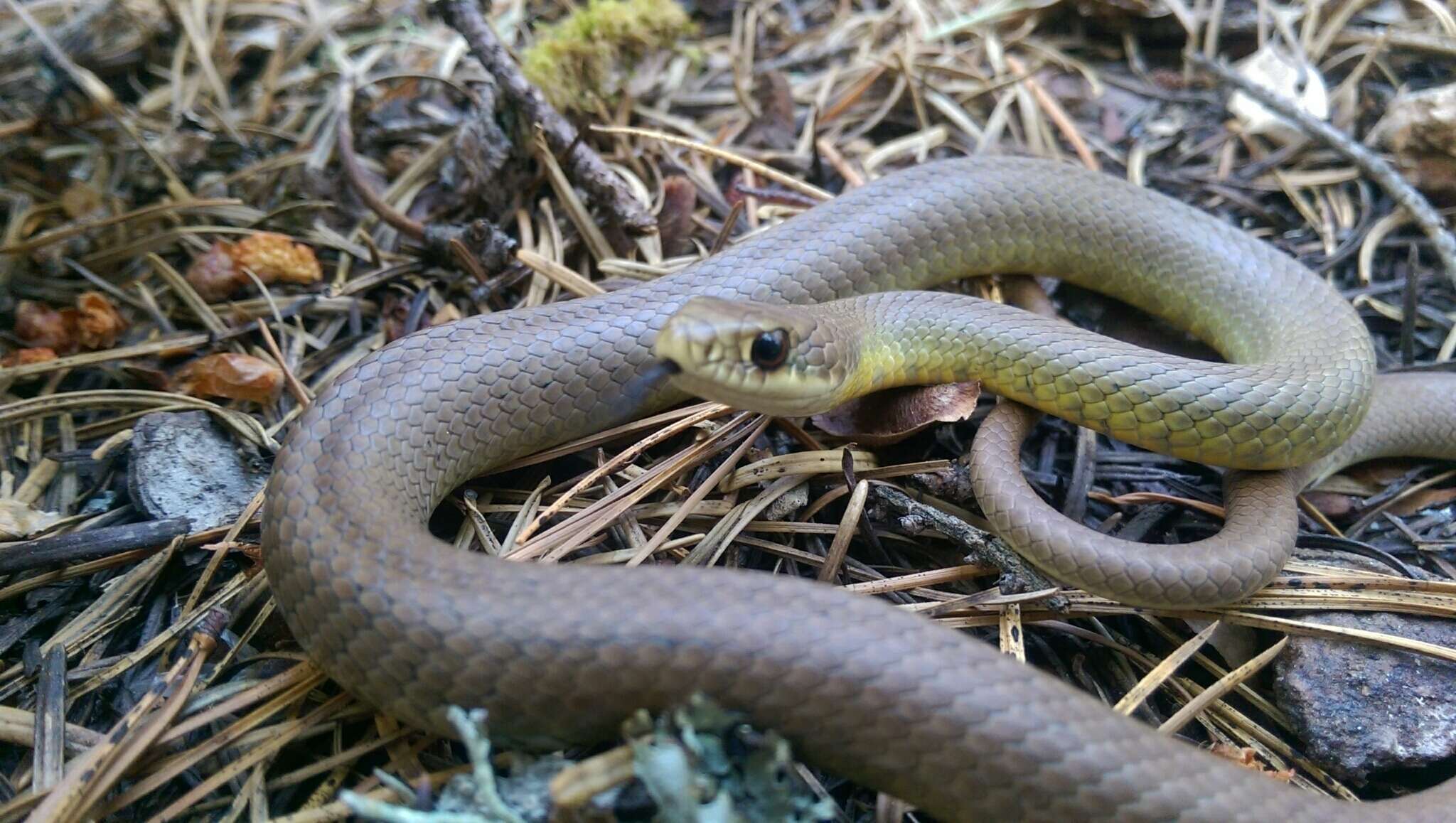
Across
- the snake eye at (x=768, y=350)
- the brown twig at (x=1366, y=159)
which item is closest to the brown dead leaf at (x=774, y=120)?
the snake eye at (x=768, y=350)

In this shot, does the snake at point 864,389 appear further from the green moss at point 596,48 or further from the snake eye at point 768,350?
the green moss at point 596,48

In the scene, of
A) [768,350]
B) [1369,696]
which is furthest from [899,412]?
[1369,696]

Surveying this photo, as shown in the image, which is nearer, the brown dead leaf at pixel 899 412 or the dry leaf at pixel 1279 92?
the brown dead leaf at pixel 899 412

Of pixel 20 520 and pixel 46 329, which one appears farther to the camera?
pixel 46 329

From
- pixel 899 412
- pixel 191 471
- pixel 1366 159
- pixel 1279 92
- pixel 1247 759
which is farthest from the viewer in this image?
pixel 1279 92

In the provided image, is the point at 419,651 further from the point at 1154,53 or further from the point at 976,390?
the point at 1154,53

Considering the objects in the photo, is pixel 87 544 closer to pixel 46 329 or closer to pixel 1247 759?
pixel 46 329
